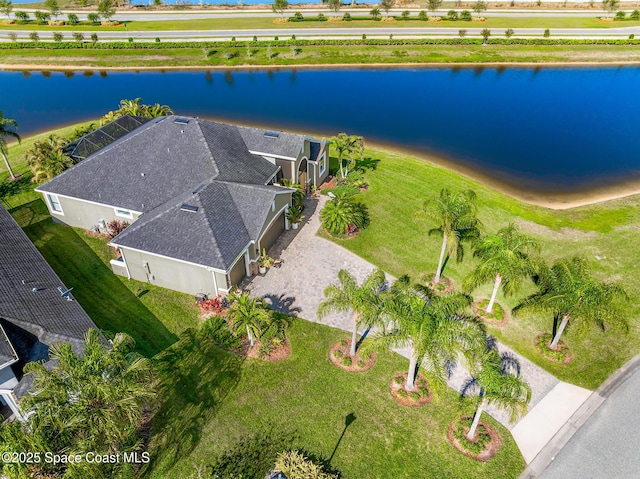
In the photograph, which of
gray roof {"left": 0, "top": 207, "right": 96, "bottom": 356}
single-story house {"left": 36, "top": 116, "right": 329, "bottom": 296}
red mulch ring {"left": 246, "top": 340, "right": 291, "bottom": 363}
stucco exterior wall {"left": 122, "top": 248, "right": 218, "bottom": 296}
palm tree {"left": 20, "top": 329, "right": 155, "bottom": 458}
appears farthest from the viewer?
single-story house {"left": 36, "top": 116, "right": 329, "bottom": 296}

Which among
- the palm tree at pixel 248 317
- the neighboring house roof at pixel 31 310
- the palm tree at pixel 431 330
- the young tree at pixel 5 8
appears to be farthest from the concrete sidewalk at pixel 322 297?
the young tree at pixel 5 8

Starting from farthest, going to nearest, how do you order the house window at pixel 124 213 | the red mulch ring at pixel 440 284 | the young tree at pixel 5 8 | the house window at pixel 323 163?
the young tree at pixel 5 8 < the house window at pixel 323 163 < the house window at pixel 124 213 < the red mulch ring at pixel 440 284

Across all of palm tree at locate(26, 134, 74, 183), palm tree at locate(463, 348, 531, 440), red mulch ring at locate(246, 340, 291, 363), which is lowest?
red mulch ring at locate(246, 340, 291, 363)

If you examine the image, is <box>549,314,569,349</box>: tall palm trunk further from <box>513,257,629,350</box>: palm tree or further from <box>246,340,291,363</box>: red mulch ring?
<box>246,340,291,363</box>: red mulch ring

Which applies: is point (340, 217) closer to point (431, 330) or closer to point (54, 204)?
point (431, 330)

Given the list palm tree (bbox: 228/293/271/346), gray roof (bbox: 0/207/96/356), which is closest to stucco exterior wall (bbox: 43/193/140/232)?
gray roof (bbox: 0/207/96/356)

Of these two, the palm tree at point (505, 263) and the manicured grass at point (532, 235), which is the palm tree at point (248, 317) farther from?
the palm tree at point (505, 263)

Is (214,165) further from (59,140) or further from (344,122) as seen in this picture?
(344,122)
